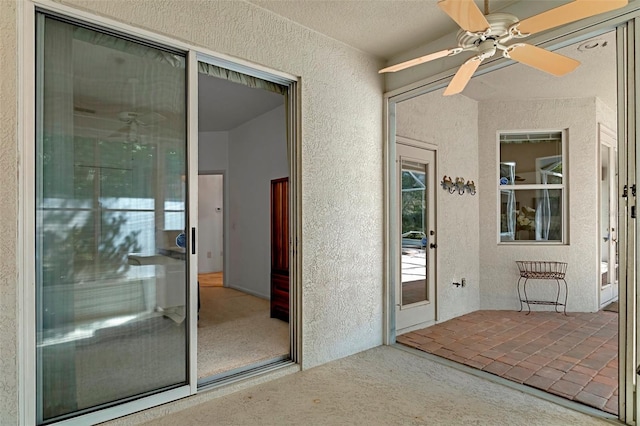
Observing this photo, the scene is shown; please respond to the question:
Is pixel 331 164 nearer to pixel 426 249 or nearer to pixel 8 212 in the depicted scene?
pixel 426 249

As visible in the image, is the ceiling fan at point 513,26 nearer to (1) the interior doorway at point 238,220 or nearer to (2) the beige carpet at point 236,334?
(1) the interior doorway at point 238,220

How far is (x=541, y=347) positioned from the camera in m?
3.49

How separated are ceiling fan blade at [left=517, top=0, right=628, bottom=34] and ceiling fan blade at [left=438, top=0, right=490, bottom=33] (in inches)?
7.3

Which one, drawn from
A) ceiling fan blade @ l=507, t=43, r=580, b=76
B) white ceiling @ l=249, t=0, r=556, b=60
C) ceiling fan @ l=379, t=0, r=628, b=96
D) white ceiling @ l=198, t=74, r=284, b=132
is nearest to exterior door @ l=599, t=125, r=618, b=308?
white ceiling @ l=249, t=0, r=556, b=60

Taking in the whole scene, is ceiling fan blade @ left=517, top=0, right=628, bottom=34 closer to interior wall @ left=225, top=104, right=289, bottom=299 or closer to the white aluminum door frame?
the white aluminum door frame

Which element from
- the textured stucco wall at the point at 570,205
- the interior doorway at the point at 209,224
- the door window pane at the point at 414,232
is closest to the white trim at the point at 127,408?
the door window pane at the point at 414,232

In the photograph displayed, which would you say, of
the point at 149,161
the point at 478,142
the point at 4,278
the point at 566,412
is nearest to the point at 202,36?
the point at 149,161

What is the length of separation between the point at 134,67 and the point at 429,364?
315 centimetres

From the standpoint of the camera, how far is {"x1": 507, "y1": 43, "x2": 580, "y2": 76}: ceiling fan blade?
1.93 m

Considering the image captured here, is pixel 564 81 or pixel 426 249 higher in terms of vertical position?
pixel 564 81

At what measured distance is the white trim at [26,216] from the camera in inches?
72.7

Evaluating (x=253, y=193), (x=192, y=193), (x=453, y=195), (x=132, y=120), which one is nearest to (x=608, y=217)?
(x=453, y=195)

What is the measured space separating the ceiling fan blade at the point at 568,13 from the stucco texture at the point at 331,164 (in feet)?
5.46

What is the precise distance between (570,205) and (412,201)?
236 centimetres
